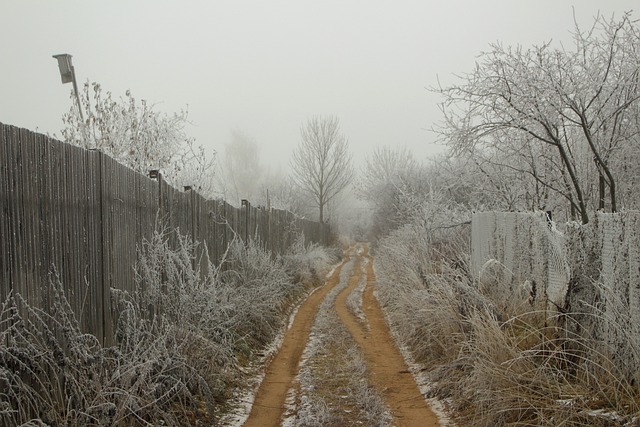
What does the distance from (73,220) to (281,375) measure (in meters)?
3.77

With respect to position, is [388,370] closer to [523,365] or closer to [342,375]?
[342,375]

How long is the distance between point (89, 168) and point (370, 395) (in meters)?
3.39

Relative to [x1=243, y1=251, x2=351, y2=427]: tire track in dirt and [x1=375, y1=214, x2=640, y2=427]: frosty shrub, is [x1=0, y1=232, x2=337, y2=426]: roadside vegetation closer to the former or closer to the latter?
[x1=243, y1=251, x2=351, y2=427]: tire track in dirt

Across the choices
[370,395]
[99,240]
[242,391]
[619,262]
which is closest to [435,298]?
[370,395]

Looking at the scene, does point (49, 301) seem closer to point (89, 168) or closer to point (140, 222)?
point (89, 168)

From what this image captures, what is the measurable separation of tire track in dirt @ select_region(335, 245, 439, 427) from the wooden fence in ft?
8.89

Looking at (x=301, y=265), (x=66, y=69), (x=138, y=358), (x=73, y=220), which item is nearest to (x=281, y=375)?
(x=138, y=358)

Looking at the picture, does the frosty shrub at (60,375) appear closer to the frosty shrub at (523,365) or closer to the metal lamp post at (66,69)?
the frosty shrub at (523,365)

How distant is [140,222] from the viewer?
5.68 m

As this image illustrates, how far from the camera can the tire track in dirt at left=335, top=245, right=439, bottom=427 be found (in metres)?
5.50

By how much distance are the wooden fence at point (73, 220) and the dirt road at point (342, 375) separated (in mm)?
1846

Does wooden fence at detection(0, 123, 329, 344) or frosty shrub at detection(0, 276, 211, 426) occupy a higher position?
Result: wooden fence at detection(0, 123, 329, 344)

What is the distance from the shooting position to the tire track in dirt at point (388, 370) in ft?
18.0

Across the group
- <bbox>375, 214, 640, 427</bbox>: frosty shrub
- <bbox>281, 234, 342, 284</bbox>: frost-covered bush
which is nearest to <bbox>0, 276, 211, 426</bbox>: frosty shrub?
<bbox>375, 214, 640, 427</bbox>: frosty shrub
